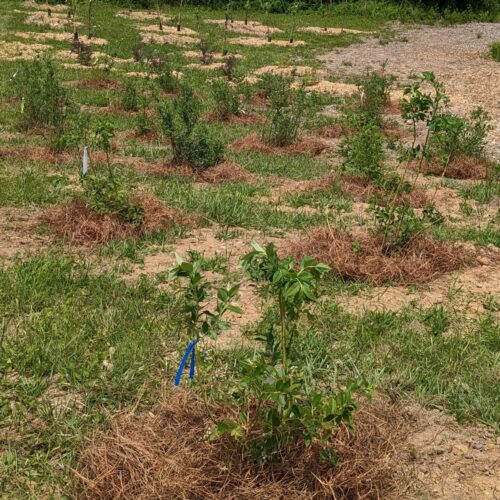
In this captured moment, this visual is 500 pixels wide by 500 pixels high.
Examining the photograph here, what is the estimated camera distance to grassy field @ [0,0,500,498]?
312cm

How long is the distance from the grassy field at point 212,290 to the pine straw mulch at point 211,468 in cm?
3

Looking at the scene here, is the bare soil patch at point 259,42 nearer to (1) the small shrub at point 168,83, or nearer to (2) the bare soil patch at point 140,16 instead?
(2) the bare soil patch at point 140,16

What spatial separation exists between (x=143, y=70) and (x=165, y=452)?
42.4ft

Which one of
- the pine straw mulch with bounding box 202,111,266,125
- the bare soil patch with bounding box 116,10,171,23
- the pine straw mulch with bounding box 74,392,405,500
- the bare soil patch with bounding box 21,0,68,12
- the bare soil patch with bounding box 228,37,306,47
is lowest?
the pine straw mulch with bounding box 202,111,266,125

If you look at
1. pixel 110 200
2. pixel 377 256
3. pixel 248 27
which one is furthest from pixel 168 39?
pixel 377 256

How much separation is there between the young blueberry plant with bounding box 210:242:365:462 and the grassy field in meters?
0.02

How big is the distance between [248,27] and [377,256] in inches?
802

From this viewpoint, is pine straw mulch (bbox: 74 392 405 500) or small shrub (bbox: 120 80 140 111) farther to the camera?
small shrub (bbox: 120 80 140 111)

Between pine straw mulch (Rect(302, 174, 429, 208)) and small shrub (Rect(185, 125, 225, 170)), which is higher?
small shrub (Rect(185, 125, 225, 170))

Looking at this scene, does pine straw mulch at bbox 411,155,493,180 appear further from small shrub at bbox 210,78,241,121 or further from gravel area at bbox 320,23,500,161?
small shrub at bbox 210,78,241,121

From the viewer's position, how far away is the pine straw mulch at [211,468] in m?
2.60

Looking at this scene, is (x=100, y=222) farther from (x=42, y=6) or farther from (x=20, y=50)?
(x=42, y=6)

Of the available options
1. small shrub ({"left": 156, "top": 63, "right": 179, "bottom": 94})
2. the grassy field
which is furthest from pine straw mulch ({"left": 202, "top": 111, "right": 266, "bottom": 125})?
small shrub ({"left": 156, "top": 63, "right": 179, "bottom": 94})

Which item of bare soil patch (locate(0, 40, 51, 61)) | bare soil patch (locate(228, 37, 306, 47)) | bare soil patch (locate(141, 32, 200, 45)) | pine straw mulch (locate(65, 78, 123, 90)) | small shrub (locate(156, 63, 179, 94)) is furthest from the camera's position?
bare soil patch (locate(228, 37, 306, 47))
